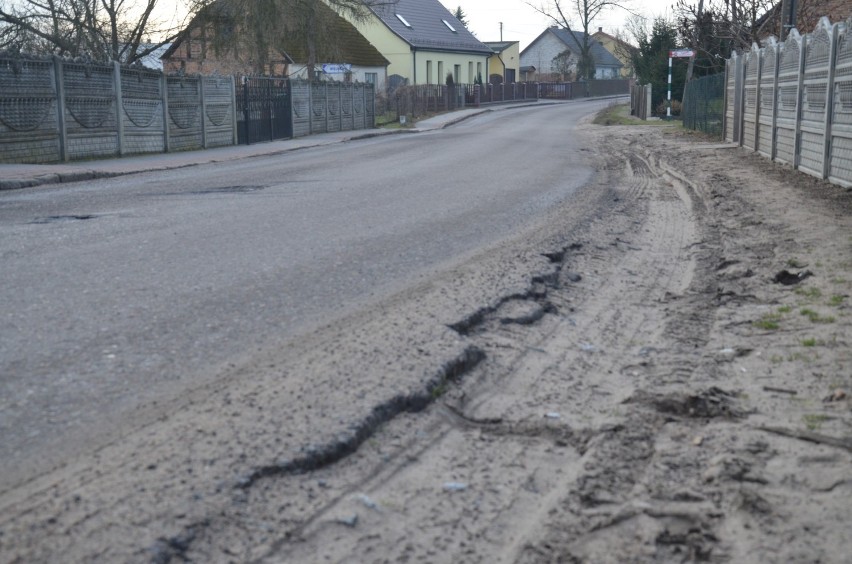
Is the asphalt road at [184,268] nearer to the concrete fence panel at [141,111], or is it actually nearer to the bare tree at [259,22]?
the concrete fence panel at [141,111]

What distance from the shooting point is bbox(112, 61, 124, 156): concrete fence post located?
773 inches

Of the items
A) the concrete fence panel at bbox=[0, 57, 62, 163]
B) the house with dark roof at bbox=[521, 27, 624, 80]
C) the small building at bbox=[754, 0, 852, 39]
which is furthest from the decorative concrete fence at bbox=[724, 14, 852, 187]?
the house with dark roof at bbox=[521, 27, 624, 80]

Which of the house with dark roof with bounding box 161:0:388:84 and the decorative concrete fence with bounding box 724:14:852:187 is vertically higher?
the house with dark roof with bounding box 161:0:388:84

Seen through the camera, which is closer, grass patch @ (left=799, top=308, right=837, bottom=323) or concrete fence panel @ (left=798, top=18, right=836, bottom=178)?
grass patch @ (left=799, top=308, right=837, bottom=323)

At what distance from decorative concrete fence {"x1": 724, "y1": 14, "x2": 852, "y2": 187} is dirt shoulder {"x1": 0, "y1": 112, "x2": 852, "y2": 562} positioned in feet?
19.5

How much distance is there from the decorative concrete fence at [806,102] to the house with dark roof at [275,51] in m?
14.6

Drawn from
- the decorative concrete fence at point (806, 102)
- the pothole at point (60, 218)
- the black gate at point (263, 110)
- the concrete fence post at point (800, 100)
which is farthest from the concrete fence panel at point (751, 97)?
the black gate at point (263, 110)

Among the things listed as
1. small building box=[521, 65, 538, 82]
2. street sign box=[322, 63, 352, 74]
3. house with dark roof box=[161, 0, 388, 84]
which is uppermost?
small building box=[521, 65, 538, 82]

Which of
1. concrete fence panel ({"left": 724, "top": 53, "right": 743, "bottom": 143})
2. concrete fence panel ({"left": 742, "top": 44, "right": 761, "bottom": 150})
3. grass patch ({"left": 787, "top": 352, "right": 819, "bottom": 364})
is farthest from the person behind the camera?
concrete fence panel ({"left": 724, "top": 53, "right": 743, "bottom": 143})

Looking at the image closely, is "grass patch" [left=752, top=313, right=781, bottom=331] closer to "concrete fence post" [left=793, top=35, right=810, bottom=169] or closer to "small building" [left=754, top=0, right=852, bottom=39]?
"concrete fence post" [left=793, top=35, right=810, bottom=169]

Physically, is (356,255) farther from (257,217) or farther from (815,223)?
(815,223)

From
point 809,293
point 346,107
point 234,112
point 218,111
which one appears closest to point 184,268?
point 809,293

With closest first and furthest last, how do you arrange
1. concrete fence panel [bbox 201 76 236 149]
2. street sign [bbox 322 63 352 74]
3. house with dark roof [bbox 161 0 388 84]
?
concrete fence panel [bbox 201 76 236 149] → house with dark roof [bbox 161 0 388 84] → street sign [bbox 322 63 352 74]

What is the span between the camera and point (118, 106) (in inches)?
776
